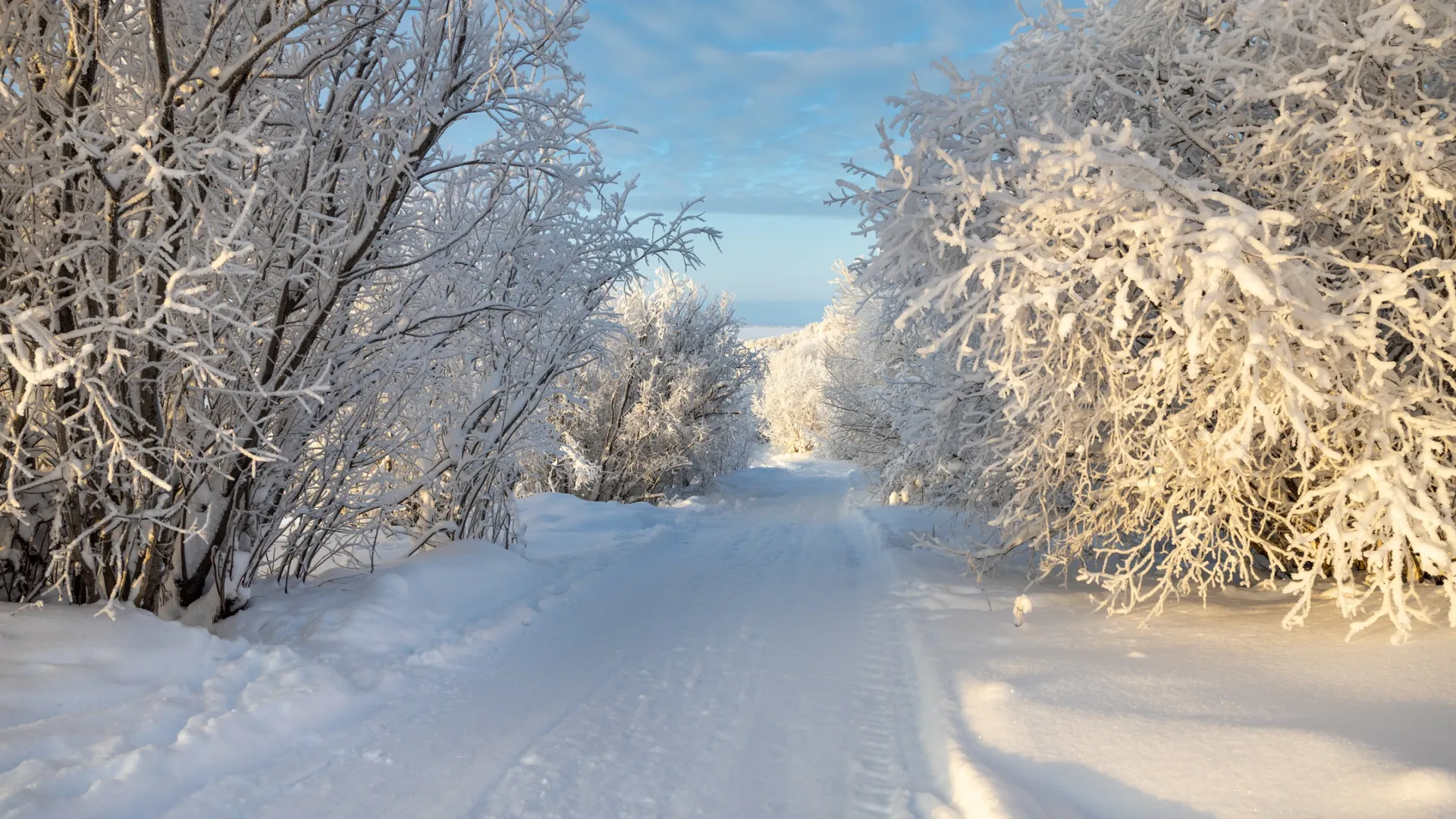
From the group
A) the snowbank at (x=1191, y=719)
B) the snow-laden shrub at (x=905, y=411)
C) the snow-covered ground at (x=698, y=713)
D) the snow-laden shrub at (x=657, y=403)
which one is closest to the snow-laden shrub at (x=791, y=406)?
the snow-laden shrub at (x=905, y=411)

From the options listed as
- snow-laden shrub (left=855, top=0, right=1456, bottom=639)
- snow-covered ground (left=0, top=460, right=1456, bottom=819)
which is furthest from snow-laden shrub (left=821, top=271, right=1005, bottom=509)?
snow-covered ground (left=0, top=460, right=1456, bottom=819)

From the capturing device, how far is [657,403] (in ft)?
62.2

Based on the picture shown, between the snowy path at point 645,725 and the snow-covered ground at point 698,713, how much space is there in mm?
18

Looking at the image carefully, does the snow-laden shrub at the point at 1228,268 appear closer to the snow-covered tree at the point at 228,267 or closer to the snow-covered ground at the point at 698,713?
the snow-covered ground at the point at 698,713

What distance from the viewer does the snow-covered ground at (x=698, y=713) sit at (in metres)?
2.98

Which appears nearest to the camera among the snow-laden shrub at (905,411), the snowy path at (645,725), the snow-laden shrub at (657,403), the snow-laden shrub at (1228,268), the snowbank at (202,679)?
the snowbank at (202,679)

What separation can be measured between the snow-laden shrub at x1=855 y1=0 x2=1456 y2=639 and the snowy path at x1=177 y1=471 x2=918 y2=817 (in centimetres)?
196

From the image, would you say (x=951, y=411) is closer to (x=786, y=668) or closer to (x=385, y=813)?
(x=786, y=668)

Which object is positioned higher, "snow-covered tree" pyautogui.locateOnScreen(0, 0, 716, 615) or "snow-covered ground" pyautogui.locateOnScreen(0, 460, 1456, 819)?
"snow-covered tree" pyautogui.locateOnScreen(0, 0, 716, 615)

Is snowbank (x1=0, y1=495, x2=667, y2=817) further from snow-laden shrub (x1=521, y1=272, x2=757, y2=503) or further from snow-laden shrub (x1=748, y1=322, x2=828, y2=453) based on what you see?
snow-laden shrub (x1=748, y1=322, x2=828, y2=453)

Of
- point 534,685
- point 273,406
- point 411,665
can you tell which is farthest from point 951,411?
point 273,406

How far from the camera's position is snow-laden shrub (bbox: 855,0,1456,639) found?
367cm

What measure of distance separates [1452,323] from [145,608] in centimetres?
724

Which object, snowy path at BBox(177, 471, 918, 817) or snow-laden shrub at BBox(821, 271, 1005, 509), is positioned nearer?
snowy path at BBox(177, 471, 918, 817)
